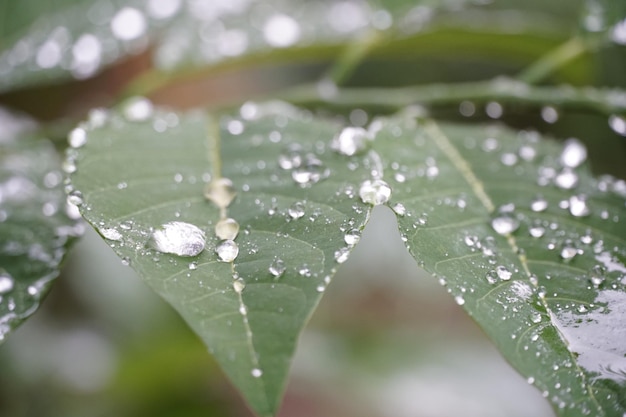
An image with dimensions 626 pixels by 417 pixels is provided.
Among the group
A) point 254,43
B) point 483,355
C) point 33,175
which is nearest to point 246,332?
point 33,175

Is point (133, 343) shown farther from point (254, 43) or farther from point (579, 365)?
point (579, 365)

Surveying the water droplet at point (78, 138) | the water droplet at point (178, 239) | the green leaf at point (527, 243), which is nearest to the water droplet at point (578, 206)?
the green leaf at point (527, 243)

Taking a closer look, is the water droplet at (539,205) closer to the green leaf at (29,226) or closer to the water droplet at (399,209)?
the water droplet at (399,209)

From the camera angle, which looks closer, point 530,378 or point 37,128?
point 530,378

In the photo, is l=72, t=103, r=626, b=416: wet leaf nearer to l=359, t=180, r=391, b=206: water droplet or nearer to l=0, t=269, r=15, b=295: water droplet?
l=359, t=180, r=391, b=206: water droplet

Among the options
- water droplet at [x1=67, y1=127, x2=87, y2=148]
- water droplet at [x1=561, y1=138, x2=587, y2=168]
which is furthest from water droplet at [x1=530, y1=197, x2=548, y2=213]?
water droplet at [x1=67, y1=127, x2=87, y2=148]

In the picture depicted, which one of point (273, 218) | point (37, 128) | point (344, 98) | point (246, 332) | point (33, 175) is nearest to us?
point (246, 332)

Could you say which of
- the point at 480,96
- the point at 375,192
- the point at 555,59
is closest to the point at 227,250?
the point at 375,192
